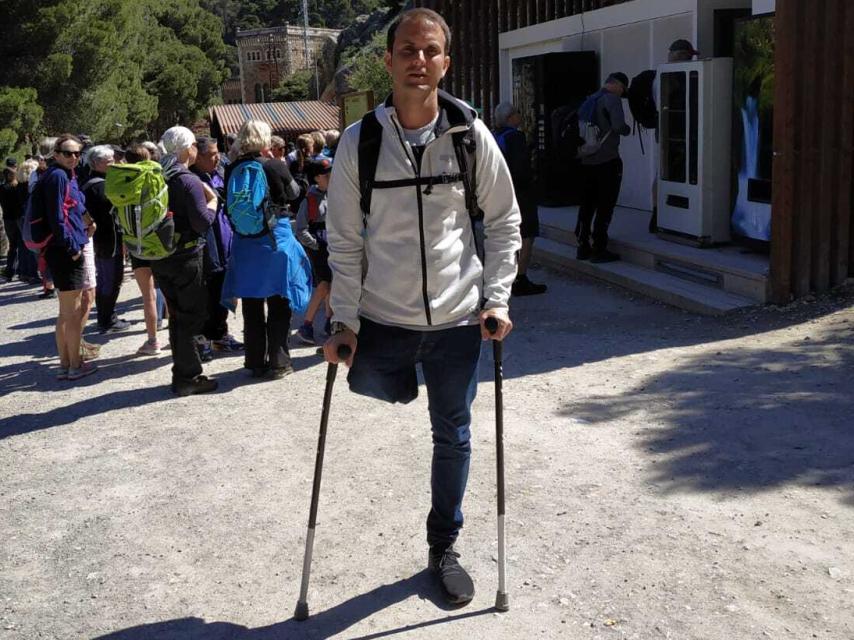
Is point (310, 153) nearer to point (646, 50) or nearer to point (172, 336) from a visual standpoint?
point (646, 50)

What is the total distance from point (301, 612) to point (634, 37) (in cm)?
1045

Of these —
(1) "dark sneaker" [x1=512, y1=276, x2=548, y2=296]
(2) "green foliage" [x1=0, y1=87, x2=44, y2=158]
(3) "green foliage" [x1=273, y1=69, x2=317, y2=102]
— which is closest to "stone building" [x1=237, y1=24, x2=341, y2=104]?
(3) "green foliage" [x1=273, y1=69, x2=317, y2=102]

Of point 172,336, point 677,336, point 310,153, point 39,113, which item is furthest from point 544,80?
point 39,113

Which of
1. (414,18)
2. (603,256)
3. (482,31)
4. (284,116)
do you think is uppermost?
(482,31)

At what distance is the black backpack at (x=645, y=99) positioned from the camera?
10.5 m

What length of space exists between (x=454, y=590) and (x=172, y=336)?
154 inches

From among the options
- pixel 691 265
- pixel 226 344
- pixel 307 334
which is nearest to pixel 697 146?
pixel 691 265

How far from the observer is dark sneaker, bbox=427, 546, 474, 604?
376 cm

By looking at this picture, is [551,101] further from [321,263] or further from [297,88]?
[297,88]

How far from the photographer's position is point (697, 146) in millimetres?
9484

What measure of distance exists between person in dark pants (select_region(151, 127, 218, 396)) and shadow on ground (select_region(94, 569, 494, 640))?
339cm

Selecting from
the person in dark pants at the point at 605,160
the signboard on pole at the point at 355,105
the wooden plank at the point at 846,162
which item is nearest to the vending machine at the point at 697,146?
the person in dark pants at the point at 605,160

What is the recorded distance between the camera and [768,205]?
8797mm

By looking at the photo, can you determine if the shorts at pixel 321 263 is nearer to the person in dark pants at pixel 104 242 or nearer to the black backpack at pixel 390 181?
the person in dark pants at pixel 104 242
